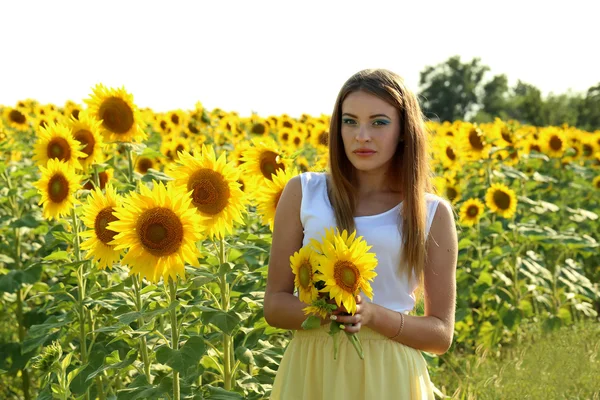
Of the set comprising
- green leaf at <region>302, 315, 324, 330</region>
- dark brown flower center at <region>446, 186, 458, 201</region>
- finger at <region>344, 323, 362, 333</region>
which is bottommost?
dark brown flower center at <region>446, 186, 458, 201</region>

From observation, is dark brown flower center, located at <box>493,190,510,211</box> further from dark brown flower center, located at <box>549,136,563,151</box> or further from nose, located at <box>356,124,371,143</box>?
nose, located at <box>356,124,371,143</box>

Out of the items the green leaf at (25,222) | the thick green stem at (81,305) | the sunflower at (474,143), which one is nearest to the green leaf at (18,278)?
the green leaf at (25,222)

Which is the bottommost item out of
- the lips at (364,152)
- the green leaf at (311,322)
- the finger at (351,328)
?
the finger at (351,328)

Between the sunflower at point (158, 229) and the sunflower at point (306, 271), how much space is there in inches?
18.9

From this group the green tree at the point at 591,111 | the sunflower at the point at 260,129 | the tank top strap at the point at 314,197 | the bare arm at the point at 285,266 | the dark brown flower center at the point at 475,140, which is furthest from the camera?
the green tree at the point at 591,111

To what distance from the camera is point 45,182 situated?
11.3 ft

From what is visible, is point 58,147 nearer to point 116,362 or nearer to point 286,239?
point 116,362

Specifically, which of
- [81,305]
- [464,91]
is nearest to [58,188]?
[81,305]

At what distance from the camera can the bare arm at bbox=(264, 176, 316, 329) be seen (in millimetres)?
2303

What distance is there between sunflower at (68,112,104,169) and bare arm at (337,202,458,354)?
5.86ft

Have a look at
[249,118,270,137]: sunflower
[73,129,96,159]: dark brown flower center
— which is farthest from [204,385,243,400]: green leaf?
[249,118,270,137]: sunflower

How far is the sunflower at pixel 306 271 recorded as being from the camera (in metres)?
2.02

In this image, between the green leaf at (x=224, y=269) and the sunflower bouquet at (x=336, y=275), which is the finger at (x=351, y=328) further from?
the green leaf at (x=224, y=269)

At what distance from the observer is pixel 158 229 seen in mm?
2475
